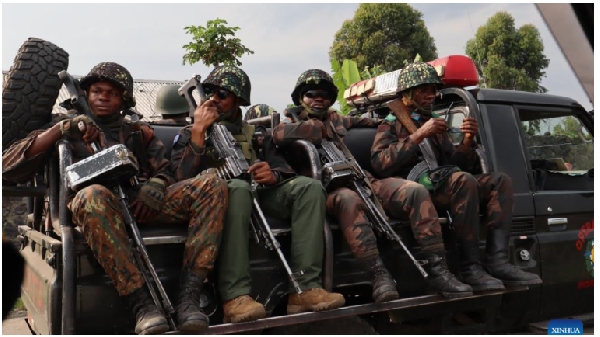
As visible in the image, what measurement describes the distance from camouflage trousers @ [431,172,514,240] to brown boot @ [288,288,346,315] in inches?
43.0

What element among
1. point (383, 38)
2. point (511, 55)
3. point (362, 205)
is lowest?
point (362, 205)

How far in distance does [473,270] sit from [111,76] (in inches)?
98.8

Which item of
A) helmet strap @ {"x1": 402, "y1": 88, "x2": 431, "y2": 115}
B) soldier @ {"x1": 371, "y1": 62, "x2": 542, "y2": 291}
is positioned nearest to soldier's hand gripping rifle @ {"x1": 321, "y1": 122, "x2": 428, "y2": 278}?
soldier @ {"x1": 371, "y1": 62, "x2": 542, "y2": 291}

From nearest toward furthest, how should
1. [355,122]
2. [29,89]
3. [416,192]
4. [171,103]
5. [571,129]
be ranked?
[29,89] → [416,192] → [355,122] → [571,129] → [171,103]

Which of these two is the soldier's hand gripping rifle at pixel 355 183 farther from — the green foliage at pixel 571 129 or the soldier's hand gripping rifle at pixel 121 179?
the green foliage at pixel 571 129

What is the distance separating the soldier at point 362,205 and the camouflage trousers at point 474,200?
29 centimetres

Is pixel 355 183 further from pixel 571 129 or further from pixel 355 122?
pixel 571 129

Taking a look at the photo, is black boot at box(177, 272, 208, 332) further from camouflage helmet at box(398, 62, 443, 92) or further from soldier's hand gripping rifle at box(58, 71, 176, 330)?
camouflage helmet at box(398, 62, 443, 92)

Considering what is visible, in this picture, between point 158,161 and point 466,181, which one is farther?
point 466,181

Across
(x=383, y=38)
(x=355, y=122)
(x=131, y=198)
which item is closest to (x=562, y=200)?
(x=355, y=122)

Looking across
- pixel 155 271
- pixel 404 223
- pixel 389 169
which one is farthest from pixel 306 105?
pixel 155 271

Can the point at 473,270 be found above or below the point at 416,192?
below

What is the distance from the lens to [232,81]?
3418 mm

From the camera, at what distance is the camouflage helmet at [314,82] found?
3.90 metres
